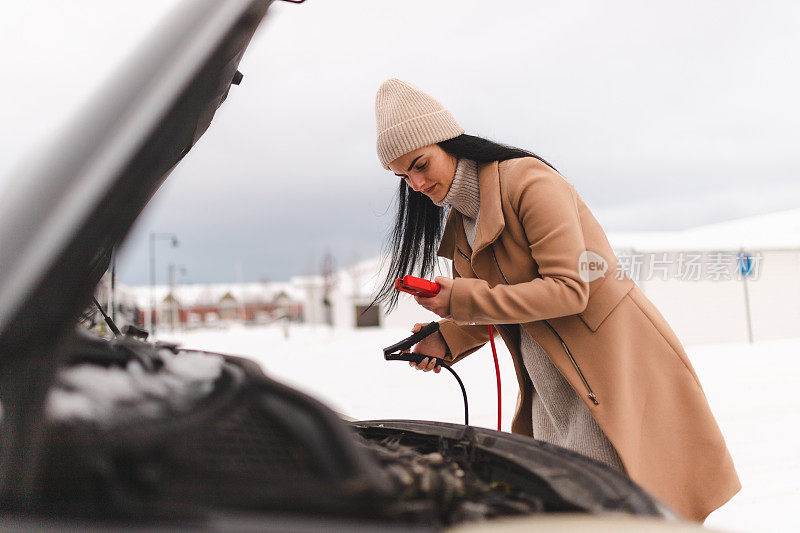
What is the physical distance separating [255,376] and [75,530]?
220 millimetres

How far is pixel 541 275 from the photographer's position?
4.44 feet

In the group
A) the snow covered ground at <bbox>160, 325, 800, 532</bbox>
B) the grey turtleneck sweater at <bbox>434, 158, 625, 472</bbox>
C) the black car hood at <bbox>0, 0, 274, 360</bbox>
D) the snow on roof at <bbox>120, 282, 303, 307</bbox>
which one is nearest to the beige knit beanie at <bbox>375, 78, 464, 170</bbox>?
the grey turtleneck sweater at <bbox>434, 158, 625, 472</bbox>

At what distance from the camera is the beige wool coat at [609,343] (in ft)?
4.37

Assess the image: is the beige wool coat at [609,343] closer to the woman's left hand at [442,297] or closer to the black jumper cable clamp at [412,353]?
the woman's left hand at [442,297]

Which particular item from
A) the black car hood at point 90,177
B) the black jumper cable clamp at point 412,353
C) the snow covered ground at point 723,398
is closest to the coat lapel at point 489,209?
the black jumper cable clamp at point 412,353

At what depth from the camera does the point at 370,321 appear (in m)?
28.2

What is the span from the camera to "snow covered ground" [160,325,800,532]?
10.4ft

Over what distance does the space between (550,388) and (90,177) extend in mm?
1282

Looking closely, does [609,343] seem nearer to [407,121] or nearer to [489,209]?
[489,209]

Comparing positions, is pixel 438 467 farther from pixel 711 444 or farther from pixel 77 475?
pixel 711 444

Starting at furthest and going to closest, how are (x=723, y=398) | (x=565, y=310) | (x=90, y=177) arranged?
(x=723, y=398) < (x=565, y=310) < (x=90, y=177)

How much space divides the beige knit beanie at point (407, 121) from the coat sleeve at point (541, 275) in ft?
0.88

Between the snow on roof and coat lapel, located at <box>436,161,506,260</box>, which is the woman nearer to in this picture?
coat lapel, located at <box>436,161,506,260</box>

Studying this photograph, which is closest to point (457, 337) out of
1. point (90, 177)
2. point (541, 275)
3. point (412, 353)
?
point (412, 353)
